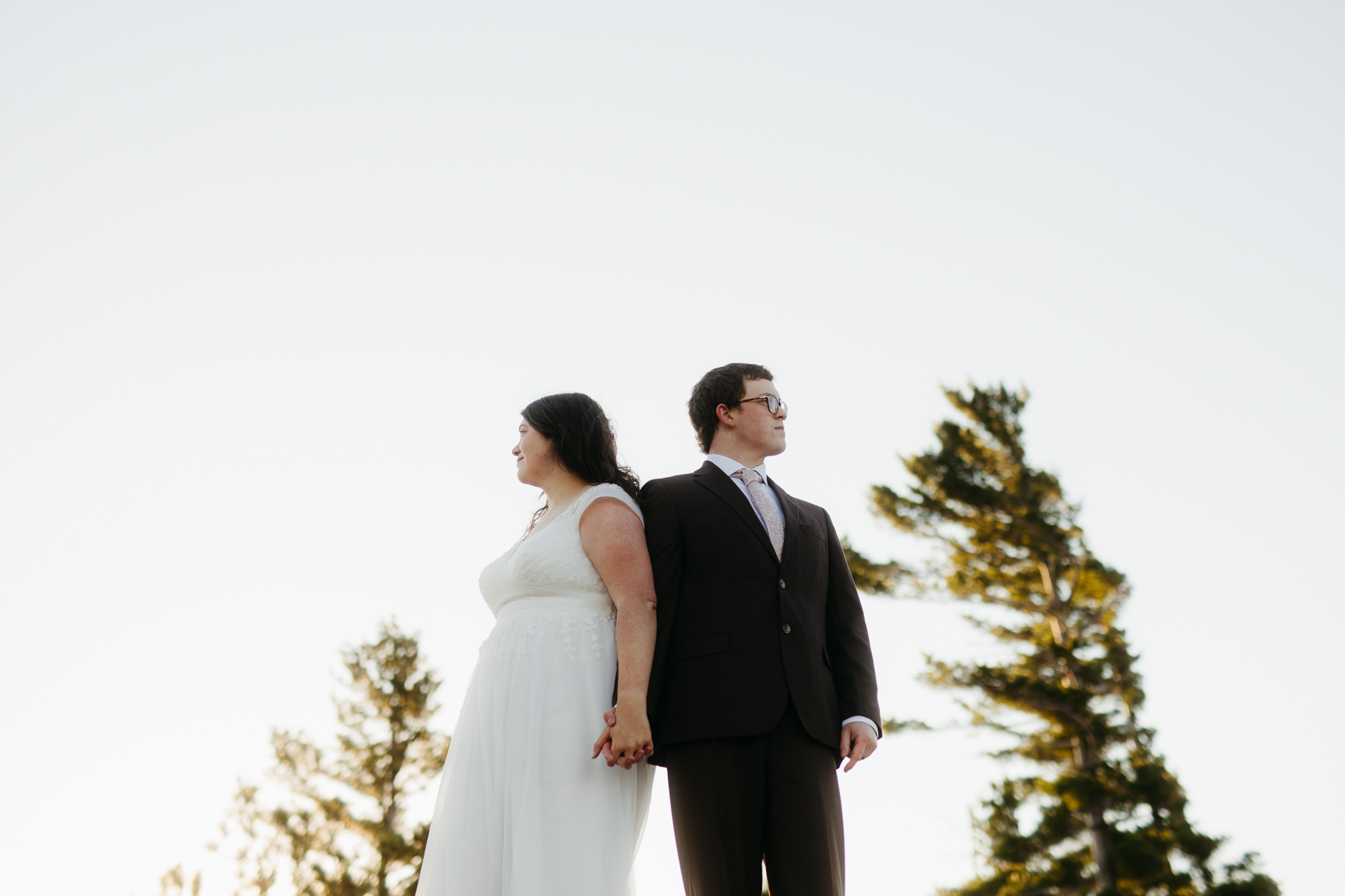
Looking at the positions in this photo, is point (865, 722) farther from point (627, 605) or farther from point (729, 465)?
point (729, 465)

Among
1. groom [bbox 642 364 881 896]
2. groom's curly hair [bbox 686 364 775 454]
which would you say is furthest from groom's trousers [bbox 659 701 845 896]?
groom's curly hair [bbox 686 364 775 454]

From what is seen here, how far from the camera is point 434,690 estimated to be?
795 inches

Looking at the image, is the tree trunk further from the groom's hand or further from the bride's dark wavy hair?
the bride's dark wavy hair

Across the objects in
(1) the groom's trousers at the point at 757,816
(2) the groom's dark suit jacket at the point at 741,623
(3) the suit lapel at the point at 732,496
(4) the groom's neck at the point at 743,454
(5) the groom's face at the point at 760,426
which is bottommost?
(1) the groom's trousers at the point at 757,816

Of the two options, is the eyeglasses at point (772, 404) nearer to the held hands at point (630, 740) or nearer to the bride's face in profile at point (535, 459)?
the bride's face in profile at point (535, 459)

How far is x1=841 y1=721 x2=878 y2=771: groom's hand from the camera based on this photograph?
10.5 ft

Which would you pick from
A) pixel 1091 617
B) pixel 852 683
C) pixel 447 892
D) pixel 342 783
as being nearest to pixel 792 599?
pixel 852 683

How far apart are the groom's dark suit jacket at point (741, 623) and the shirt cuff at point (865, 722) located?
2cm

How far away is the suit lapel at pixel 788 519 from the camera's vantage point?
3.40 m

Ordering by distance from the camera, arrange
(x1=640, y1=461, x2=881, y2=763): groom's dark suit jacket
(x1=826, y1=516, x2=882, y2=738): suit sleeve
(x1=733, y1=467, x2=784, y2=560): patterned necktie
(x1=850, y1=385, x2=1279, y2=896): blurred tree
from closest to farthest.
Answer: (x1=640, y1=461, x2=881, y2=763): groom's dark suit jacket < (x1=826, y1=516, x2=882, y2=738): suit sleeve < (x1=733, y1=467, x2=784, y2=560): patterned necktie < (x1=850, y1=385, x2=1279, y2=896): blurred tree

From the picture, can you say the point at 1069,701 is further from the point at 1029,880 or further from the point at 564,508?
the point at 564,508

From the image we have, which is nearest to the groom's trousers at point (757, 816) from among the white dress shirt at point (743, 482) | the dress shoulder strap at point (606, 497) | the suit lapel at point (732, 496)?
the suit lapel at point (732, 496)

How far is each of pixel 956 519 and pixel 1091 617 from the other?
2.59 m

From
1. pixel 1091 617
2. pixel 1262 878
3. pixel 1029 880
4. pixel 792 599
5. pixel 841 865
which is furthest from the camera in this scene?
pixel 1091 617
